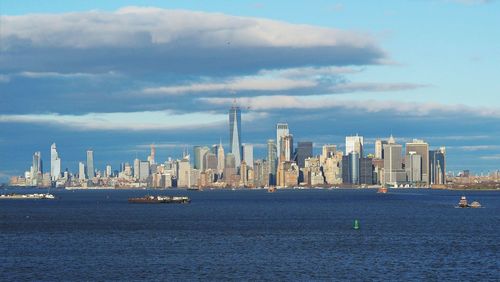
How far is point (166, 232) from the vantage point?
131375 millimetres

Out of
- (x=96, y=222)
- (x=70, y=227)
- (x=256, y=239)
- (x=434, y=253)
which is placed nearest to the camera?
(x=434, y=253)

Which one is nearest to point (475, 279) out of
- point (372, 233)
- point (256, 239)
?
point (256, 239)

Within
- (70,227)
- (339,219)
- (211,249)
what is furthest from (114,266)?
(339,219)

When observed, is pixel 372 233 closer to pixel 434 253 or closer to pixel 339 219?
pixel 434 253

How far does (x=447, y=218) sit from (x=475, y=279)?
97215mm

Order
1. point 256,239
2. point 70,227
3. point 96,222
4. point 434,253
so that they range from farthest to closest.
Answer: point 96,222 < point 70,227 < point 256,239 < point 434,253

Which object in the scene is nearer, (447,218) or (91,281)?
(91,281)

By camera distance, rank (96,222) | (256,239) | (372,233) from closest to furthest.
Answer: (256,239), (372,233), (96,222)

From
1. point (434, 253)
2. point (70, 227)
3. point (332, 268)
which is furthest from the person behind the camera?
point (70, 227)

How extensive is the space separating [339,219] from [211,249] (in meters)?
72.1

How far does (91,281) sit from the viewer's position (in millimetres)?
75500

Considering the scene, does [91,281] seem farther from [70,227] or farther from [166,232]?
[70,227]

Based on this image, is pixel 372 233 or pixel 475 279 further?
pixel 372 233

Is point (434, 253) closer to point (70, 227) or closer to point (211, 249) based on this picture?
point (211, 249)
